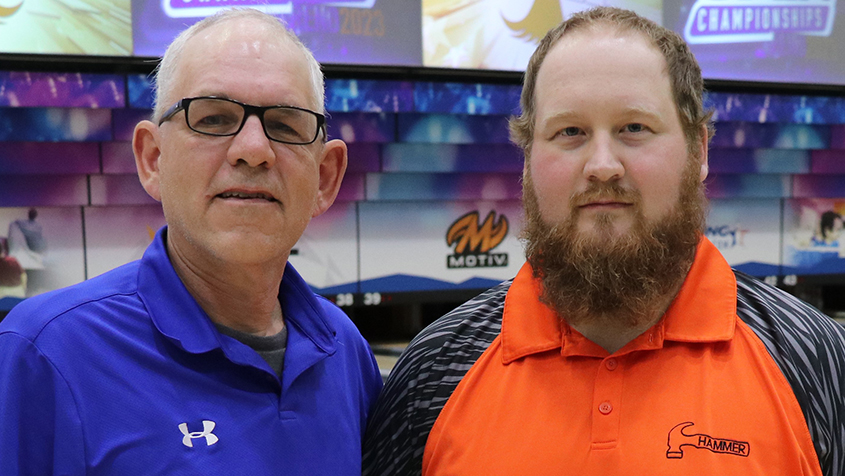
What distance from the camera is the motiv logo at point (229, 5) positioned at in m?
3.60

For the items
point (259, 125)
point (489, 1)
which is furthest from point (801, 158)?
point (259, 125)

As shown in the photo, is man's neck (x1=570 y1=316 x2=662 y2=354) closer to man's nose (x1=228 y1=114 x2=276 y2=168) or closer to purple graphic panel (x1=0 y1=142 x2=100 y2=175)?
man's nose (x1=228 y1=114 x2=276 y2=168)

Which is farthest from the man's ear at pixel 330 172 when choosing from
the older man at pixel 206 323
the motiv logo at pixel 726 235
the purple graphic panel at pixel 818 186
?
the purple graphic panel at pixel 818 186

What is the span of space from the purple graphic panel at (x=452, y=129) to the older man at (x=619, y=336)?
8.15ft

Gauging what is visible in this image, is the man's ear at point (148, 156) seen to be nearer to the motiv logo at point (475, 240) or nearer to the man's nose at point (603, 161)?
the man's nose at point (603, 161)

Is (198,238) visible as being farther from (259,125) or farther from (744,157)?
(744,157)

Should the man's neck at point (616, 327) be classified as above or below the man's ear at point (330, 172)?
below

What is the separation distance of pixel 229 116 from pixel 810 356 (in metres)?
1.15

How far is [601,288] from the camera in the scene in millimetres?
1401

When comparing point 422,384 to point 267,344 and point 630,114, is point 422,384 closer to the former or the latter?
point 267,344

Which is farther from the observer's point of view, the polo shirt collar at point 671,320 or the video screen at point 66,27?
the video screen at point 66,27

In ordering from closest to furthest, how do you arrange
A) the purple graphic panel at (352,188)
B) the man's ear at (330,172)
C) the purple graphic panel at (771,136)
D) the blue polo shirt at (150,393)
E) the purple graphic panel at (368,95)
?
the blue polo shirt at (150,393), the man's ear at (330,172), the purple graphic panel at (368,95), the purple graphic panel at (352,188), the purple graphic panel at (771,136)

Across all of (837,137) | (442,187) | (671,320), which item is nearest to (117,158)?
(442,187)

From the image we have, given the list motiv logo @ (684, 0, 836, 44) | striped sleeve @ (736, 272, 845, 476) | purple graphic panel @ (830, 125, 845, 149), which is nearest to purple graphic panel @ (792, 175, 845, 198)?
purple graphic panel @ (830, 125, 845, 149)
